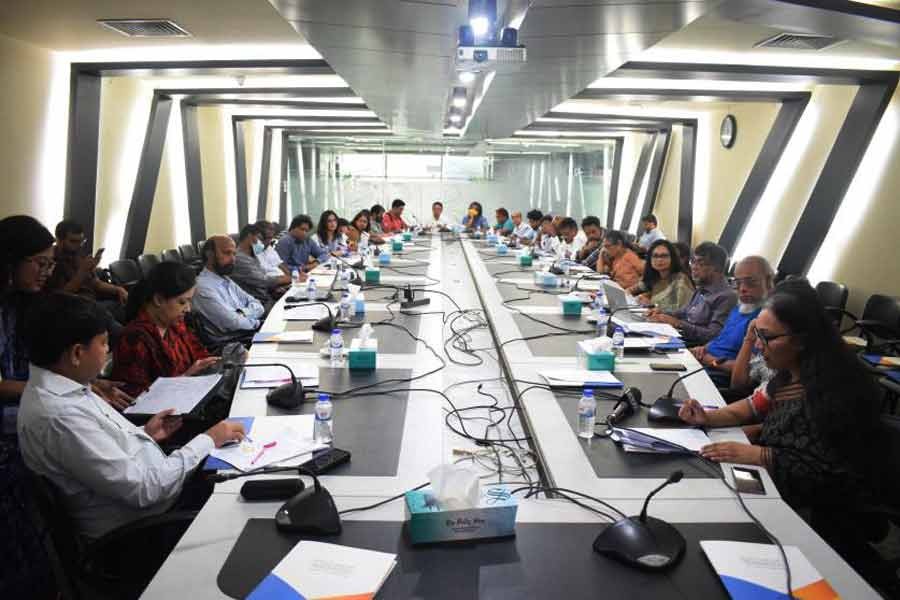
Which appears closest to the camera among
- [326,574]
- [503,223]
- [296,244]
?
[326,574]

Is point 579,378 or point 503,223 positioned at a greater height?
point 503,223

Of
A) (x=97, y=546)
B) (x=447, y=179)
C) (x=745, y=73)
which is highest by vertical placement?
(x=447, y=179)

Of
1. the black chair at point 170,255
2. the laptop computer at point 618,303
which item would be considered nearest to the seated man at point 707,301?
the laptop computer at point 618,303

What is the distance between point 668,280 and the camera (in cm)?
455

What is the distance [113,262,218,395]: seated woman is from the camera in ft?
8.41

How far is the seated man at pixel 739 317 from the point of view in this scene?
120 inches

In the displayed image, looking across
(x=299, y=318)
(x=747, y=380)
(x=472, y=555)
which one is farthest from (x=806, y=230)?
(x=472, y=555)

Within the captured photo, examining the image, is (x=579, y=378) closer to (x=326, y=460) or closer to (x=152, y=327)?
(x=326, y=460)

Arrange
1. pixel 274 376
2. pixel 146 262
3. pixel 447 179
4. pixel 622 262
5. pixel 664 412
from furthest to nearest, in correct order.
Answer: pixel 447 179 → pixel 146 262 → pixel 622 262 → pixel 274 376 → pixel 664 412

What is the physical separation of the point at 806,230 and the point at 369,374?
5.83m

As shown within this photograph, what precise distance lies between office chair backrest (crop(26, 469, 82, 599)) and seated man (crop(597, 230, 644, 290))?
4893 mm

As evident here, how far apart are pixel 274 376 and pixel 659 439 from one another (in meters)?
1.48

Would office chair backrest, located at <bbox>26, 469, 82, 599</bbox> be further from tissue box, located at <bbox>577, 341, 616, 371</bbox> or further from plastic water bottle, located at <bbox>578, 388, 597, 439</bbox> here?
tissue box, located at <bbox>577, 341, 616, 371</bbox>

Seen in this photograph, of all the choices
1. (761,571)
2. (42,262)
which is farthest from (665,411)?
(42,262)
